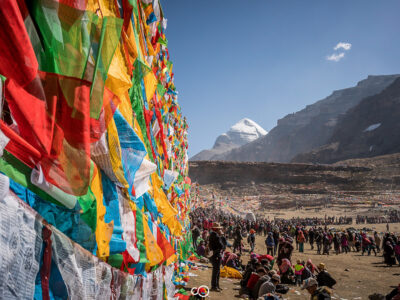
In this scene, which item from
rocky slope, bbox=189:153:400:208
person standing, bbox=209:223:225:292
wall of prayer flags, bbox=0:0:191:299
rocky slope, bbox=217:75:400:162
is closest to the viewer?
wall of prayer flags, bbox=0:0:191:299

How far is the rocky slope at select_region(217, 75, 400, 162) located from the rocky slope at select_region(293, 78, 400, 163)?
2828 centimetres

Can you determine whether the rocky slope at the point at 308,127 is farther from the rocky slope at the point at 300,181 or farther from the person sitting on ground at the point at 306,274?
the person sitting on ground at the point at 306,274

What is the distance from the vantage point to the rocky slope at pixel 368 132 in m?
82.4

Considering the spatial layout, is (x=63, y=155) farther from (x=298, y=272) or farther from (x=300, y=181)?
(x=300, y=181)

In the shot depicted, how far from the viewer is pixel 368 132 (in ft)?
295

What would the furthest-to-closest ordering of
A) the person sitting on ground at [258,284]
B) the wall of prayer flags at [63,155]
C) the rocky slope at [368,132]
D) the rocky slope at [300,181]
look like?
the rocky slope at [368,132] < the rocky slope at [300,181] < the person sitting on ground at [258,284] < the wall of prayer flags at [63,155]

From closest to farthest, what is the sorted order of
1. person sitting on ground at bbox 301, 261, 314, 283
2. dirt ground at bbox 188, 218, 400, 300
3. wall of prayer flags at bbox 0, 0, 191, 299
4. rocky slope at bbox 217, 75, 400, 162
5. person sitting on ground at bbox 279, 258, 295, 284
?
wall of prayer flags at bbox 0, 0, 191, 299 < dirt ground at bbox 188, 218, 400, 300 < person sitting on ground at bbox 301, 261, 314, 283 < person sitting on ground at bbox 279, 258, 295, 284 < rocky slope at bbox 217, 75, 400, 162

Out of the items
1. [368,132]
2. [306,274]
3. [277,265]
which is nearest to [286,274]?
[306,274]

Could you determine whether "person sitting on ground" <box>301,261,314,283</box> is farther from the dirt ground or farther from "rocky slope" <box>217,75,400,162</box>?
"rocky slope" <box>217,75,400,162</box>

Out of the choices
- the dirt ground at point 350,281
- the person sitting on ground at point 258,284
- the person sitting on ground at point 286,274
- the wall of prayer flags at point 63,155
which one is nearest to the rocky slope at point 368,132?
the dirt ground at point 350,281

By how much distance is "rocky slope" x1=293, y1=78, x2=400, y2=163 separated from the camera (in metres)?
82.4

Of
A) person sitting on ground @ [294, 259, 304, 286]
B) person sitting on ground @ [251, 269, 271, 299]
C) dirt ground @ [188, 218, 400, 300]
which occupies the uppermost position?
person sitting on ground @ [251, 269, 271, 299]

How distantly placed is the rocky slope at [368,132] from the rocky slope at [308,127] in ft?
92.8

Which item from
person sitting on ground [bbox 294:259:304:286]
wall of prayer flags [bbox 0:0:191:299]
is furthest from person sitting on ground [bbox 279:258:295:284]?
wall of prayer flags [bbox 0:0:191:299]
